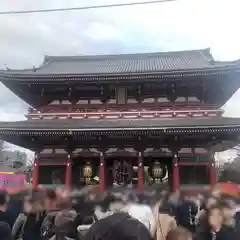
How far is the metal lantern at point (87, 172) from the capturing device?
15875 millimetres

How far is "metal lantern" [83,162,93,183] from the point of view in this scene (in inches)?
625

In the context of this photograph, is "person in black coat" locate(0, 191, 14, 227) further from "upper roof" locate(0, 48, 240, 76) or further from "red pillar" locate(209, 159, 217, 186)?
"upper roof" locate(0, 48, 240, 76)

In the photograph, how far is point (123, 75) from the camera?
15.1 metres

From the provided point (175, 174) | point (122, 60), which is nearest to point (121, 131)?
point (175, 174)

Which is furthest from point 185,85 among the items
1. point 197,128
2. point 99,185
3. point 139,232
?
point 139,232

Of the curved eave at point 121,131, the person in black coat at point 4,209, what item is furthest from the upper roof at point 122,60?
the person in black coat at point 4,209

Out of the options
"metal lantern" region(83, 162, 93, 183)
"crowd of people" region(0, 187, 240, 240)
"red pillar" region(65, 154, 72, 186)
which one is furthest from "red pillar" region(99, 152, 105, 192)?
"crowd of people" region(0, 187, 240, 240)

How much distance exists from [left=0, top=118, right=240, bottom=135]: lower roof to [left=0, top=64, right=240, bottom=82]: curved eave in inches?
76.5

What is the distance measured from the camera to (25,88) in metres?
16.7

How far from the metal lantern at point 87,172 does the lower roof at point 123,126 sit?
213cm

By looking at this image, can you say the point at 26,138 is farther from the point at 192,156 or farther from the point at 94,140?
the point at 192,156

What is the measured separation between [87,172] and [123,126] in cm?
317

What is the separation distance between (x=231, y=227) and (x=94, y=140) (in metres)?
11.7

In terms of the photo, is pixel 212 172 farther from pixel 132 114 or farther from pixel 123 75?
pixel 123 75
